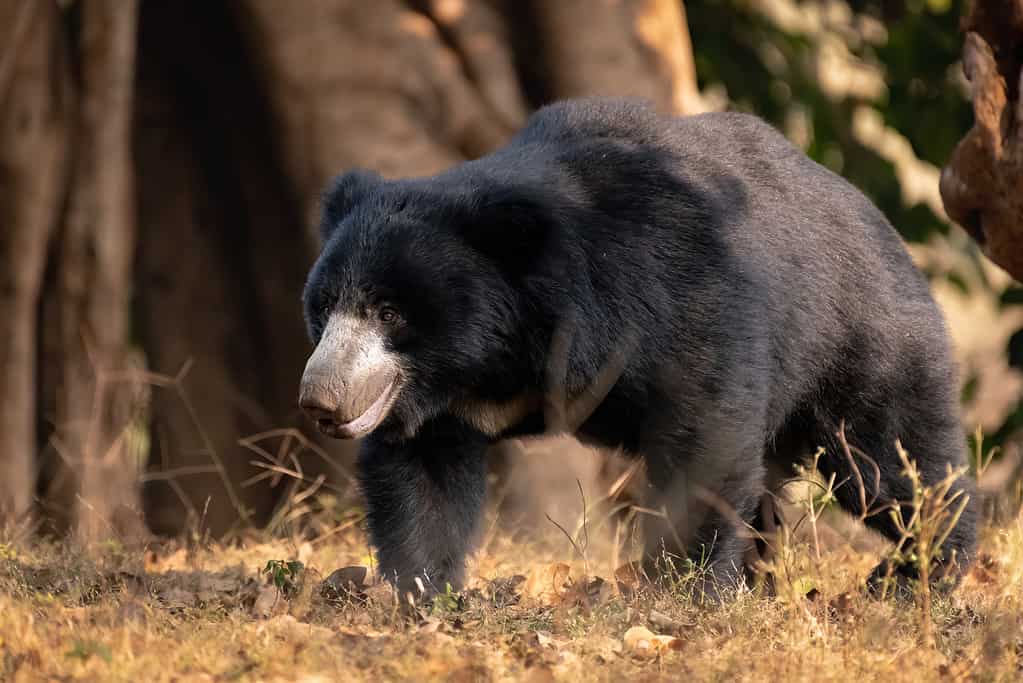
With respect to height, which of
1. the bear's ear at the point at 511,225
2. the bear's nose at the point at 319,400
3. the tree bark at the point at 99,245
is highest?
the bear's ear at the point at 511,225

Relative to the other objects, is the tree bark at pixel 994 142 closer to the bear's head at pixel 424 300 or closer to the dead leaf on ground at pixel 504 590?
the bear's head at pixel 424 300

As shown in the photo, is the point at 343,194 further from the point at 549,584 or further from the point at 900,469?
the point at 900,469

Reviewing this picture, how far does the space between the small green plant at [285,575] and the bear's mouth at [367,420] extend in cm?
43

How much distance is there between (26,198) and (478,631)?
5.42 m

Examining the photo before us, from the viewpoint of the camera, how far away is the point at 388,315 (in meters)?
4.39

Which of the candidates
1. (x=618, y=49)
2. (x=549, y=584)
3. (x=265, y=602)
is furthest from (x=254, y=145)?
(x=265, y=602)

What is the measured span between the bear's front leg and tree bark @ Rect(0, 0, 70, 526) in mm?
4199

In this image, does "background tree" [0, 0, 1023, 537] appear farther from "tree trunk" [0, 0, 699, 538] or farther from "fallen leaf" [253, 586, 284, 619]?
"fallen leaf" [253, 586, 284, 619]

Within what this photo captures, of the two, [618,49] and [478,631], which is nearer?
[478,631]

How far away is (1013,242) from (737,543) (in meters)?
1.64

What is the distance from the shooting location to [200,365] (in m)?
9.20

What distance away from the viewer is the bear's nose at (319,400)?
4180 mm

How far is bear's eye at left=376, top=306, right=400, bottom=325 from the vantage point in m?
4.37

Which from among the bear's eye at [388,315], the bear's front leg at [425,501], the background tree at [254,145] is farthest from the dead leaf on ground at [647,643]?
the background tree at [254,145]
